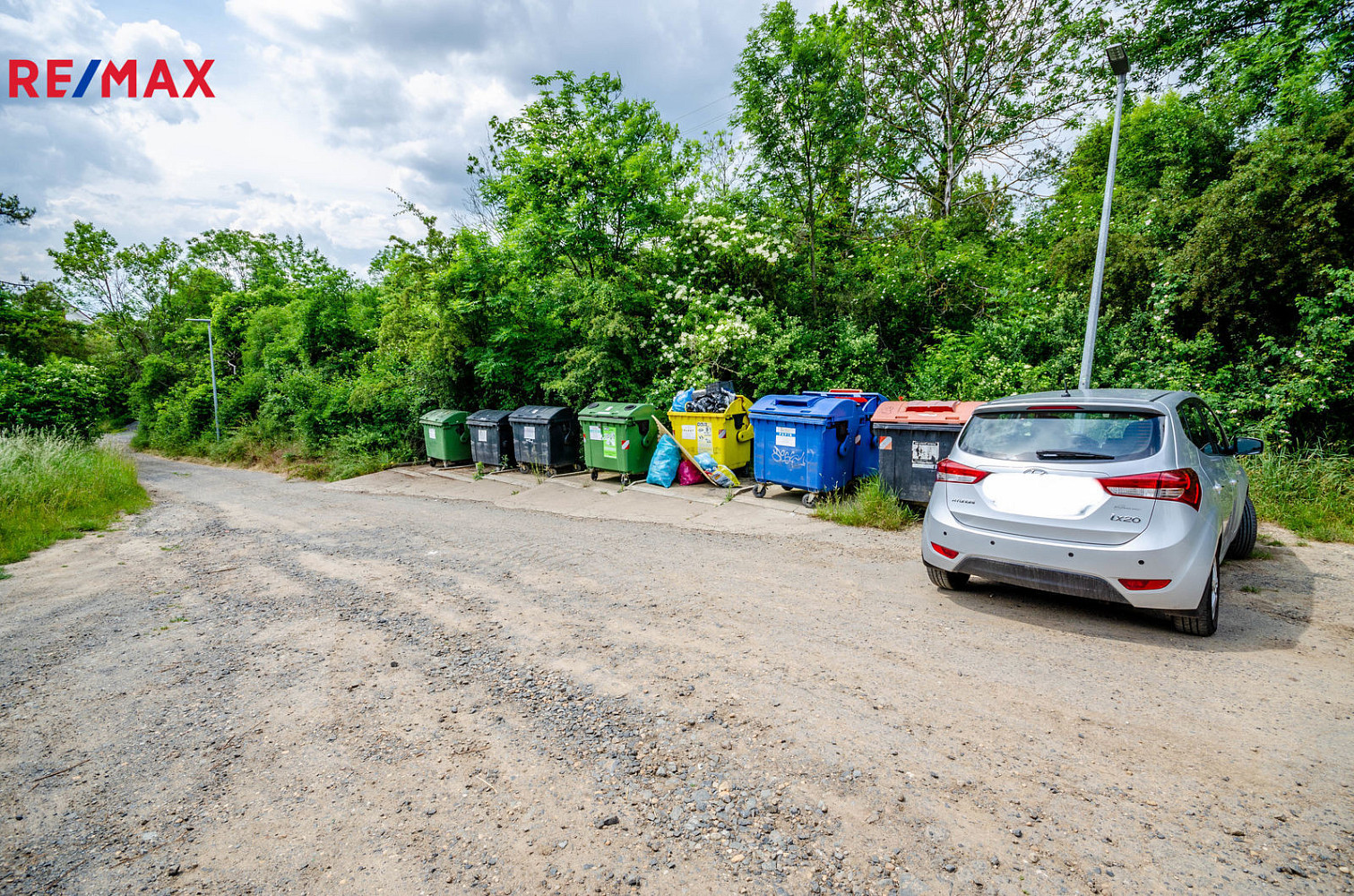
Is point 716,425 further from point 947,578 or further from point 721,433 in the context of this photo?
point 947,578

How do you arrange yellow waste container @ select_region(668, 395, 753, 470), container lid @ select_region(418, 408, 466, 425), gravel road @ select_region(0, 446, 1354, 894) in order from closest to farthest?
gravel road @ select_region(0, 446, 1354, 894)
yellow waste container @ select_region(668, 395, 753, 470)
container lid @ select_region(418, 408, 466, 425)

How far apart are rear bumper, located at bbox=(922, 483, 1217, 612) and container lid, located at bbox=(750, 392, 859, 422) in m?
3.60

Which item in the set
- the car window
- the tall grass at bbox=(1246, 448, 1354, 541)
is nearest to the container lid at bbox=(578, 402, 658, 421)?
the car window

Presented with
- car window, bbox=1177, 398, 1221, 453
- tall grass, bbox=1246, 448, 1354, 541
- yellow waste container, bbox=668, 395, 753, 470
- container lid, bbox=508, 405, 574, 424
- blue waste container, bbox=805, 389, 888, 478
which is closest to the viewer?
car window, bbox=1177, 398, 1221, 453

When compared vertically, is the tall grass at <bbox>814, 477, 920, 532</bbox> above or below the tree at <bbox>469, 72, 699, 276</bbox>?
below

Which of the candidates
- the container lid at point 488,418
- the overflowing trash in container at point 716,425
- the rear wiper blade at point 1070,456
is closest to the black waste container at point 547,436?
the container lid at point 488,418

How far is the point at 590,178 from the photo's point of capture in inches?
480

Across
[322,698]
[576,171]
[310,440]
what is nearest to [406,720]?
[322,698]

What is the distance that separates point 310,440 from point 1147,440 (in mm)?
18774

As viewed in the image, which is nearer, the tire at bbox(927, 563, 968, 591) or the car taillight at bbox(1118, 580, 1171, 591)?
the car taillight at bbox(1118, 580, 1171, 591)

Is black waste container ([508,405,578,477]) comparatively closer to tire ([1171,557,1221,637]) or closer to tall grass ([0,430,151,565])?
tall grass ([0,430,151,565])

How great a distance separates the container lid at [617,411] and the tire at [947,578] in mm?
6513

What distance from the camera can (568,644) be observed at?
376 cm

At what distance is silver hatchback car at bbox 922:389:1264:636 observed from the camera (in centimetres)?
336
